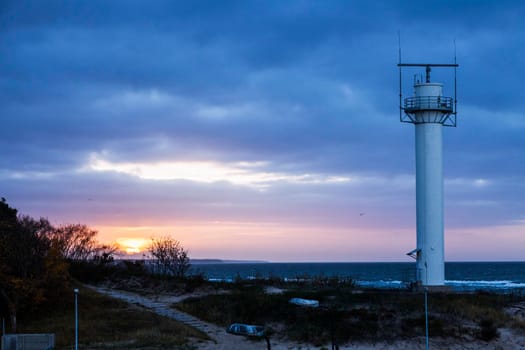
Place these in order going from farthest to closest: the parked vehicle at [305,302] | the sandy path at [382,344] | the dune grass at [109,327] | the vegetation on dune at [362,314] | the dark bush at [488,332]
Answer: the parked vehicle at [305,302]
the vegetation on dune at [362,314]
the dark bush at [488,332]
the sandy path at [382,344]
the dune grass at [109,327]

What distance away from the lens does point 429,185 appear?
39.3 meters

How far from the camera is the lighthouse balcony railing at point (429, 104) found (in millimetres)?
39594

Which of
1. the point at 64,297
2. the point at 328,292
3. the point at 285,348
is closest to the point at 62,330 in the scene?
the point at 64,297

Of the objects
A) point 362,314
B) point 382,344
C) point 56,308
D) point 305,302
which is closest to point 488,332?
point 382,344

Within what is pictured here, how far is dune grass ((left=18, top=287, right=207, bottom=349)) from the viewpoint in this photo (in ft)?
101

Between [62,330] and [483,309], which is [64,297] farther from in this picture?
[483,309]

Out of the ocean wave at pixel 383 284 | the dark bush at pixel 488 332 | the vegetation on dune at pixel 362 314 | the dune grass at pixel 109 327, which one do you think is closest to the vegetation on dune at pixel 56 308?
the dune grass at pixel 109 327

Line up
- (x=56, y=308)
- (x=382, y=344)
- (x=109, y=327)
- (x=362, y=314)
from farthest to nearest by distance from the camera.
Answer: (x=56, y=308) → (x=362, y=314) → (x=109, y=327) → (x=382, y=344)

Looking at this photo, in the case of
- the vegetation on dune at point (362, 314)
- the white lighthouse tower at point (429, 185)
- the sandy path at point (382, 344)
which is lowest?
the sandy path at point (382, 344)

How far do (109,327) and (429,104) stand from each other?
20995 millimetres

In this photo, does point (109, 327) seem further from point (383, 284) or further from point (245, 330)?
point (383, 284)

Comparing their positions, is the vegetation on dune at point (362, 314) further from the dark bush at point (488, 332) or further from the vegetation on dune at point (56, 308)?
the vegetation on dune at point (56, 308)

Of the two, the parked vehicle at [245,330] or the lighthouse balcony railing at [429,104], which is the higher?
the lighthouse balcony railing at [429,104]

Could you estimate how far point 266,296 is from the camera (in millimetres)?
38312
